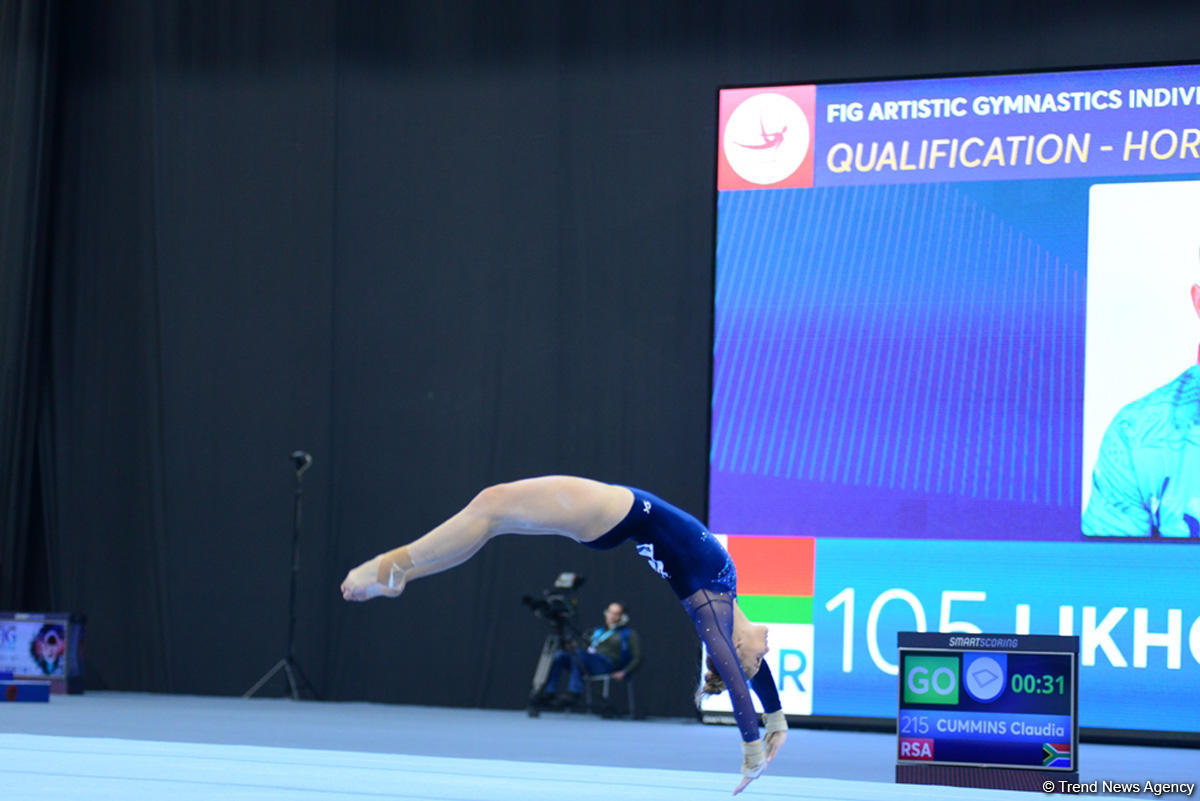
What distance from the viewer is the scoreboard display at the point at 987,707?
576cm

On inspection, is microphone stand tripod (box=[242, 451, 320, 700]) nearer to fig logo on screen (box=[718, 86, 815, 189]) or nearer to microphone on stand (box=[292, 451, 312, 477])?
microphone on stand (box=[292, 451, 312, 477])

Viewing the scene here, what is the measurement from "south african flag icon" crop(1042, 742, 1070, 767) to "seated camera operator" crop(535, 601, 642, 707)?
3.45m

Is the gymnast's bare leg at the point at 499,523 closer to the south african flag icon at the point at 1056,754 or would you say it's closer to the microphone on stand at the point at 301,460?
the south african flag icon at the point at 1056,754

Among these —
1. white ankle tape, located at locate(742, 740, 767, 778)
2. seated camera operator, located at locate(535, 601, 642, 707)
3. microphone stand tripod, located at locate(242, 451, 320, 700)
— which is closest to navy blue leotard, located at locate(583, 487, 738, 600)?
white ankle tape, located at locate(742, 740, 767, 778)

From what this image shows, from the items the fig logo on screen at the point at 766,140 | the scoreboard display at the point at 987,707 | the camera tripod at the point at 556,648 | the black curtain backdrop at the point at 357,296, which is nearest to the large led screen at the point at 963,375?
the fig logo on screen at the point at 766,140

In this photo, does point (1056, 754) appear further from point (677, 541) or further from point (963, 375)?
point (963, 375)

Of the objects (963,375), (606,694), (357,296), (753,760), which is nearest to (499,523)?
(753,760)

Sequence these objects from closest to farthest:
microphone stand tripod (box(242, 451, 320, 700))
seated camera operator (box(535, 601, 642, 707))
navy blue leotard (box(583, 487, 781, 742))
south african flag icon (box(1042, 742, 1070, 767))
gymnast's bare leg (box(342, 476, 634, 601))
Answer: gymnast's bare leg (box(342, 476, 634, 601))
navy blue leotard (box(583, 487, 781, 742))
south african flag icon (box(1042, 742, 1070, 767))
seated camera operator (box(535, 601, 642, 707))
microphone stand tripod (box(242, 451, 320, 700))

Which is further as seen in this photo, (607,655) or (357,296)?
(357,296)

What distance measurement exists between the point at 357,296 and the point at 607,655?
301cm

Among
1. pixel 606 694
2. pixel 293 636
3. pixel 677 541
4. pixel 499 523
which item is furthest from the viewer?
pixel 293 636

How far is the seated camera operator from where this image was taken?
891 centimetres

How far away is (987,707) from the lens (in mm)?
5887

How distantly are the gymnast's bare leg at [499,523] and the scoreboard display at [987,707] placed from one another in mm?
1611
